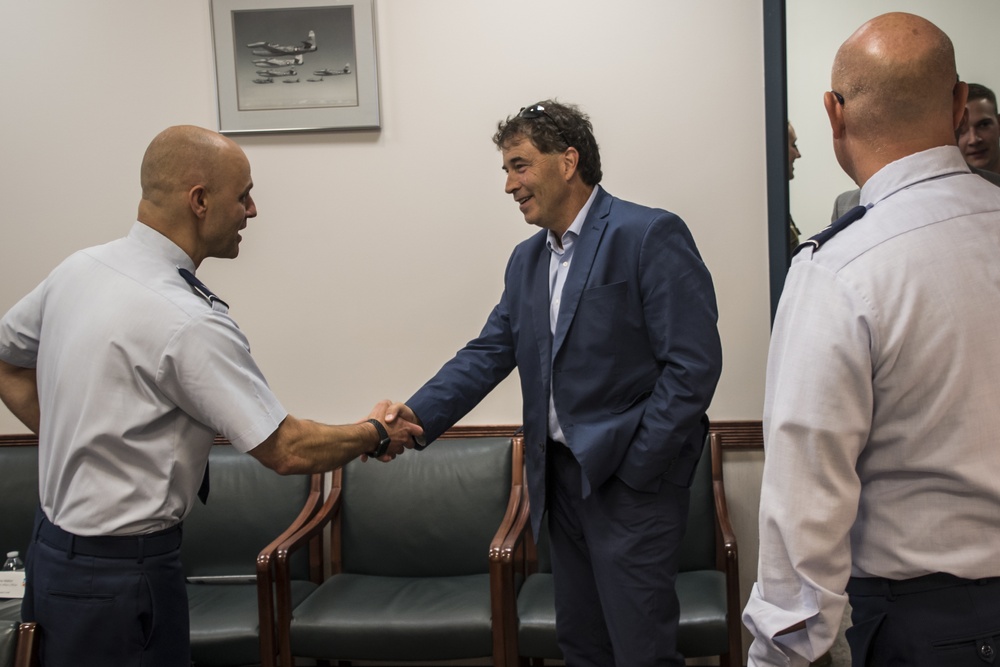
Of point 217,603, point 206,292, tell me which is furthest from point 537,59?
point 217,603

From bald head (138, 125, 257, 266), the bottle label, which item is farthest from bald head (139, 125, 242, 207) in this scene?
the bottle label

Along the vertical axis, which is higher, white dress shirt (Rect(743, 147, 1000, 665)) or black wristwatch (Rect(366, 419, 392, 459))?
white dress shirt (Rect(743, 147, 1000, 665))

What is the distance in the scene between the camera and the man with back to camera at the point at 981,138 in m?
2.43

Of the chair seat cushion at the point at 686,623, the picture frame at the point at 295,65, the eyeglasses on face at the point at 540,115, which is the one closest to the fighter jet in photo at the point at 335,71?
the picture frame at the point at 295,65

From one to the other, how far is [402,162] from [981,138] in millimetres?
1943

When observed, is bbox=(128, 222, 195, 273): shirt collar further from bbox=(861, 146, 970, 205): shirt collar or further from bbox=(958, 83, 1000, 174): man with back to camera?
bbox=(958, 83, 1000, 174): man with back to camera

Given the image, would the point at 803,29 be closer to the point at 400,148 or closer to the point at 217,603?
the point at 400,148

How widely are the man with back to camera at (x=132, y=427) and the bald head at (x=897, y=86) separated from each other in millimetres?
1240

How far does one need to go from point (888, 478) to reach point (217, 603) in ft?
7.96

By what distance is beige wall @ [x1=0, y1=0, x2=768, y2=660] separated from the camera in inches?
132

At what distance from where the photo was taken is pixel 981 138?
96.5 inches

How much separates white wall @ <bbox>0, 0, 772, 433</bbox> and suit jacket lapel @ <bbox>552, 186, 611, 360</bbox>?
0.99 m

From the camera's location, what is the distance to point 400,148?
11.4 ft

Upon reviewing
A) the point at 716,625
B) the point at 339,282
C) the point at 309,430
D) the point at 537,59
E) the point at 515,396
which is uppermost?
the point at 537,59
